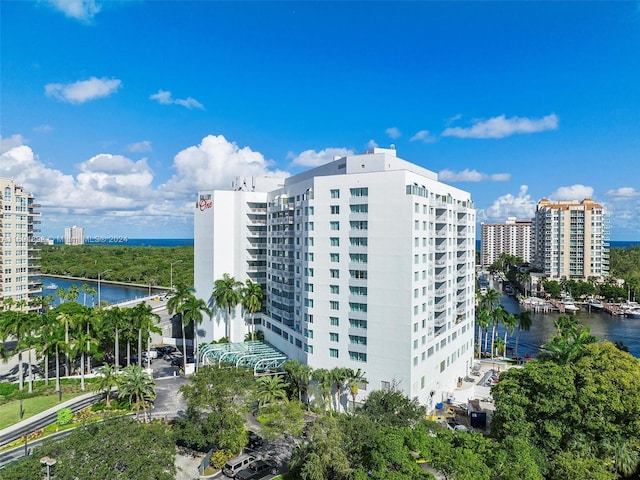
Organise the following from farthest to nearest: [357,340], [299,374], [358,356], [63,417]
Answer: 1. [299,374]
2. [357,340]
3. [358,356]
4. [63,417]

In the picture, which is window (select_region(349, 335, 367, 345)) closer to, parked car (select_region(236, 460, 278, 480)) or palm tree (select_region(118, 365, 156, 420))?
parked car (select_region(236, 460, 278, 480))

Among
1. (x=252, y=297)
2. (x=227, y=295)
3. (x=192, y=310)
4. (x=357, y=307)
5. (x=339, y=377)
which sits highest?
(x=357, y=307)

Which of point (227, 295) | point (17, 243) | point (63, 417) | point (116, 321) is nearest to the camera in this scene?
point (63, 417)

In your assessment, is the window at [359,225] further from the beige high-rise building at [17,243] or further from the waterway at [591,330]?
A: the beige high-rise building at [17,243]

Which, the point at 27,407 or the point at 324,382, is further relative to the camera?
the point at 27,407

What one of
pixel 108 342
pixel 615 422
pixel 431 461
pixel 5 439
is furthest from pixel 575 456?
pixel 108 342

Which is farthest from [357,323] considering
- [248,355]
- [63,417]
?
[63,417]

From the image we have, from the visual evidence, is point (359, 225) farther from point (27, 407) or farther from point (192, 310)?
point (27, 407)
